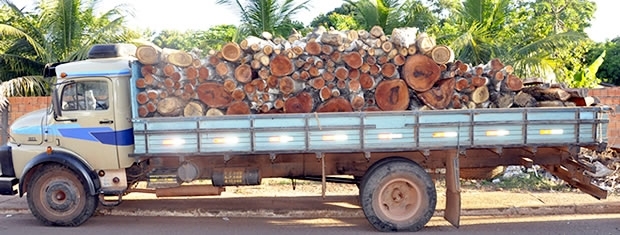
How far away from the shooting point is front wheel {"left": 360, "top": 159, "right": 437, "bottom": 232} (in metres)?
7.11

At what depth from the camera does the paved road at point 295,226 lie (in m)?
7.18

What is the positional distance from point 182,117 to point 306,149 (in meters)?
1.61

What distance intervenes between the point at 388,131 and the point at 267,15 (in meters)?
6.01

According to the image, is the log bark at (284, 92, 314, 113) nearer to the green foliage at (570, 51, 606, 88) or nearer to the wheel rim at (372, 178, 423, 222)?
the wheel rim at (372, 178, 423, 222)

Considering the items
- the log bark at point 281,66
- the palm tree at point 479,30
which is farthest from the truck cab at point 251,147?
the palm tree at point 479,30

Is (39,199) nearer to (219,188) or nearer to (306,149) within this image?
(219,188)

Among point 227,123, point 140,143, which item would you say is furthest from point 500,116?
point 140,143

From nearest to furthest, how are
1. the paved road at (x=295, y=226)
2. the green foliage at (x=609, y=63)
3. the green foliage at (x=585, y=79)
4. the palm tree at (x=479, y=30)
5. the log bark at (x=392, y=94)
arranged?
the paved road at (x=295, y=226), the log bark at (x=392, y=94), the palm tree at (x=479, y=30), the green foliage at (x=585, y=79), the green foliage at (x=609, y=63)

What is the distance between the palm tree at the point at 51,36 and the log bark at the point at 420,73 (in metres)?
8.01

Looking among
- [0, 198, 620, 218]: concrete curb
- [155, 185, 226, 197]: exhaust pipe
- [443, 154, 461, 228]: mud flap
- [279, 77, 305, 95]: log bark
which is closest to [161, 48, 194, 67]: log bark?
[279, 77, 305, 95]: log bark

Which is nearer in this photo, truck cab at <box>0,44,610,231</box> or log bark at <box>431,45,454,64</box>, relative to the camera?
truck cab at <box>0,44,610,231</box>

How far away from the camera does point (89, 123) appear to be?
7.33 m

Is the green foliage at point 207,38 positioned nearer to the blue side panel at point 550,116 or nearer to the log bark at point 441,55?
the log bark at point 441,55

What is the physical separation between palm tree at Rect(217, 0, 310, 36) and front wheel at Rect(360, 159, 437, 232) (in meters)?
5.85
